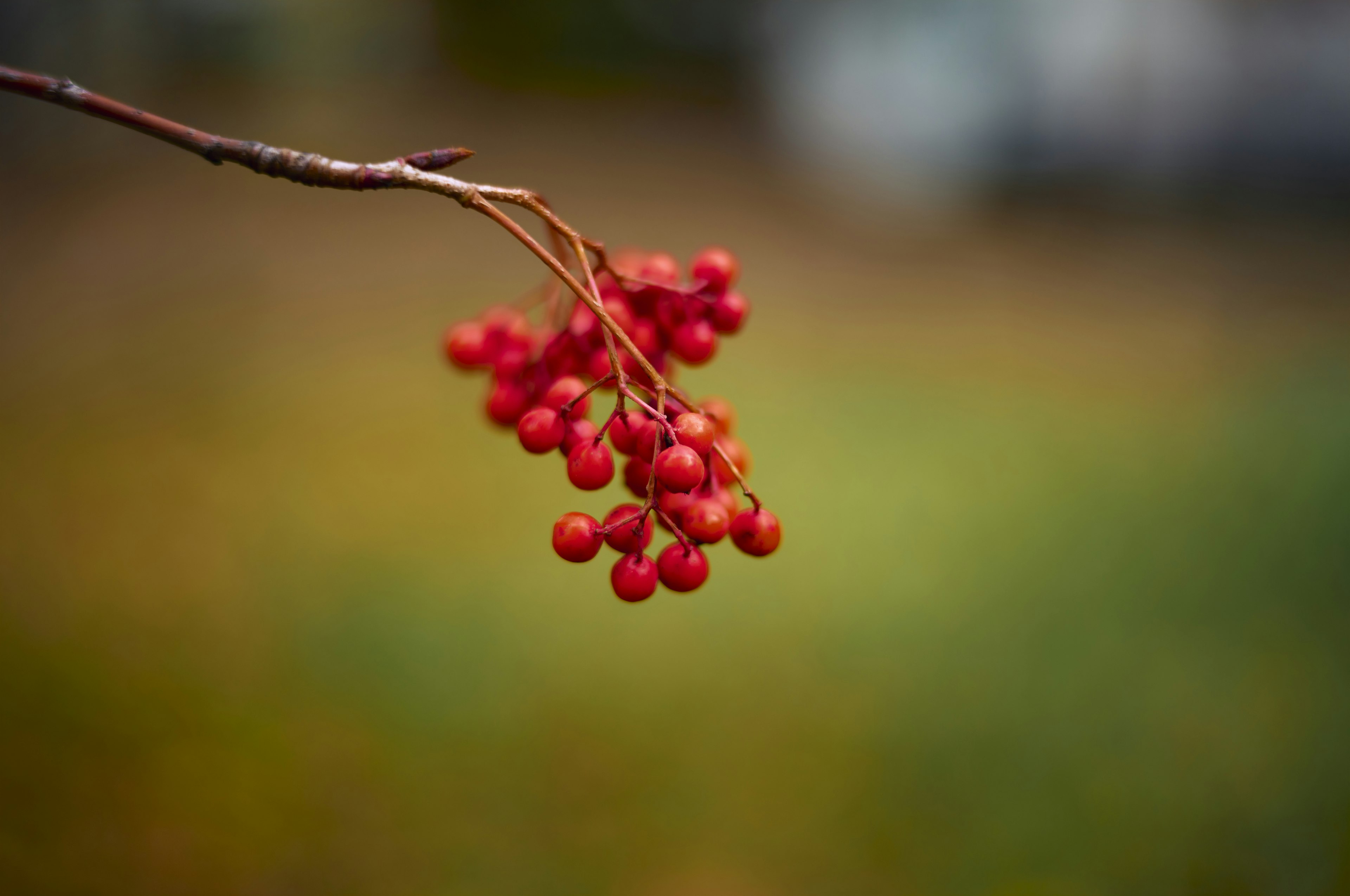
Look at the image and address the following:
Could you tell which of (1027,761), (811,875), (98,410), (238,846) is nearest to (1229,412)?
(1027,761)

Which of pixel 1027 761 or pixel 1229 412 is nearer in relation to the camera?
pixel 1027 761

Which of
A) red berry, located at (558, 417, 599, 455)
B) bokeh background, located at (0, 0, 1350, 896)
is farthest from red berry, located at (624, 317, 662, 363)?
bokeh background, located at (0, 0, 1350, 896)

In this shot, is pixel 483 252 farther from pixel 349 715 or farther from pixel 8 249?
pixel 349 715

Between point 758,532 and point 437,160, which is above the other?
point 437,160

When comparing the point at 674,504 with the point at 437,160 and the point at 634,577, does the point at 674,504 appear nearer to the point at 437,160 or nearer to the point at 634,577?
the point at 634,577

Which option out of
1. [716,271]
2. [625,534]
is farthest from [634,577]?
[716,271]

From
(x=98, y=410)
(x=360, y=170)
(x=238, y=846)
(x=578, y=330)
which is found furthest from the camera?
(x=98, y=410)

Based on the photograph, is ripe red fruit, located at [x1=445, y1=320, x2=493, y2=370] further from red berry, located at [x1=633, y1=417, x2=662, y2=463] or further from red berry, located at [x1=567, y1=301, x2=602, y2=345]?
red berry, located at [x1=633, y1=417, x2=662, y2=463]
